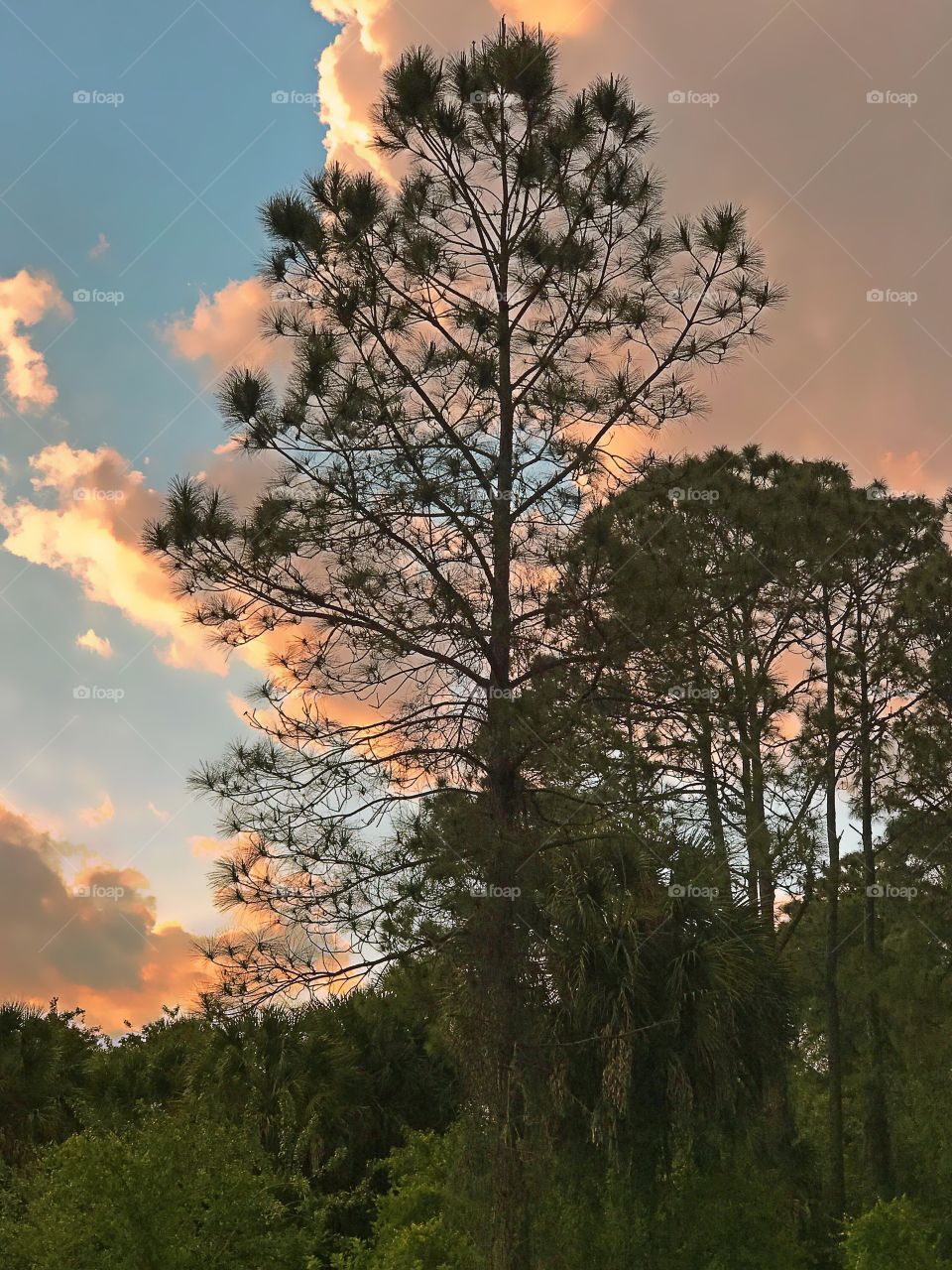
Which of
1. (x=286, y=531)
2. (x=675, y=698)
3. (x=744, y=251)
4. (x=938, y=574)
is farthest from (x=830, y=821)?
(x=286, y=531)

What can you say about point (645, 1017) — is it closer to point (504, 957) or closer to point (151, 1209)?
point (504, 957)

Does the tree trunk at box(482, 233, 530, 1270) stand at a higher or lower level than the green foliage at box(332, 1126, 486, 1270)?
higher

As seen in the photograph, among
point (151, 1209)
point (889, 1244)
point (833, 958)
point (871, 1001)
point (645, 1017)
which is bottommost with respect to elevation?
point (889, 1244)

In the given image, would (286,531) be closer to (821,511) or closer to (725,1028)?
(725,1028)

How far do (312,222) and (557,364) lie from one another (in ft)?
9.61

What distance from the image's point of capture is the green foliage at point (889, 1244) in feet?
43.0

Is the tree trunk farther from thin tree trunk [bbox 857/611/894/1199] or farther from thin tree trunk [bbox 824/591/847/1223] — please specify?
thin tree trunk [bbox 857/611/894/1199]

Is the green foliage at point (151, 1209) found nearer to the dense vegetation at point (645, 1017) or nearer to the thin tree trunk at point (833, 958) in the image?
the dense vegetation at point (645, 1017)

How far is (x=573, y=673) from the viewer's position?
12055mm

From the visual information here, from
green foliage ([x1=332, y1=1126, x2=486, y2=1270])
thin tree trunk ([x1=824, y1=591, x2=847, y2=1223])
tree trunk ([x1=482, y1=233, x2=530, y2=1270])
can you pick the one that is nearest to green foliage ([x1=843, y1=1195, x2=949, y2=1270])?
green foliage ([x1=332, y1=1126, x2=486, y2=1270])

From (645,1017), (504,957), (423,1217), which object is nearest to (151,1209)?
(504,957)

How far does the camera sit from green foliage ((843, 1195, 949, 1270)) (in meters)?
13.1

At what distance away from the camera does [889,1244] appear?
13.2 metres

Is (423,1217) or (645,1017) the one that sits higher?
(645,1017)
